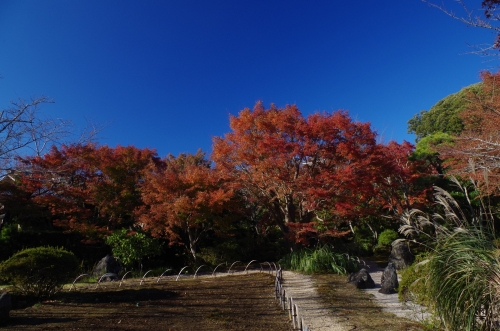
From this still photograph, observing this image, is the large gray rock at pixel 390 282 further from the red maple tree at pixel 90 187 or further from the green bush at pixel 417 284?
the red maple tree at pixel 90 187

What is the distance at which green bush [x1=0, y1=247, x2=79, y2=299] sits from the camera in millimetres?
5961

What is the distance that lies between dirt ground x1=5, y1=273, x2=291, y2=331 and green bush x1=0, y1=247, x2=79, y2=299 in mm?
414

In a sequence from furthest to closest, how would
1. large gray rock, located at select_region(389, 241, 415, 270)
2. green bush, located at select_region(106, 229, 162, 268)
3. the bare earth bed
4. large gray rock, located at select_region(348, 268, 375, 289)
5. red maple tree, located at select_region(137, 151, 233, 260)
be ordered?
green bush, located at select_region(106, 229, 162, 268), red maple tree, located at select_region(137, 151, 233, 260), large gray rock, located at select_region(389, 241, 415, 270), large gray rock, located at select_region(348, 268, 375, 289), the bare earth bed

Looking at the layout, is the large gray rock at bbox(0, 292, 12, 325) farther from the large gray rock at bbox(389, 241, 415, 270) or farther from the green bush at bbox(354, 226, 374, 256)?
the green bush at bbox(354, 226, 374, 256)

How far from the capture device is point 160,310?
5332 mm

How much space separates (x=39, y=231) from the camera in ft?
42.1

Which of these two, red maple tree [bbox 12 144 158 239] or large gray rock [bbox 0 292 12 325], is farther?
red maple tree [bbox 12 144 158 239]

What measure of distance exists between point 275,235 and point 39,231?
10.9m

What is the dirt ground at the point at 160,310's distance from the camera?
4441 mm

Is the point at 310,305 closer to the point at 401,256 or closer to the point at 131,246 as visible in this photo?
the point at 401,256

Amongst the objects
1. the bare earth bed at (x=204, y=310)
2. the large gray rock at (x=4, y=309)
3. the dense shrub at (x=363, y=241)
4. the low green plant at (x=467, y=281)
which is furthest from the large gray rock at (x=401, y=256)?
the large gray rock at (x=4, y=309)

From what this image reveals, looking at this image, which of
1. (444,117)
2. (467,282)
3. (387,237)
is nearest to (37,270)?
(467,282)

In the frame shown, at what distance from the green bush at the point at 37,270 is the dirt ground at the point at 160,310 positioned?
1.36 feet

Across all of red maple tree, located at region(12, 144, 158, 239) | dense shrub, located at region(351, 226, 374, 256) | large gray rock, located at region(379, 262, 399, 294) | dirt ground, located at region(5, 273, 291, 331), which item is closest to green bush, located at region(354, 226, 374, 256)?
dense shrub, located at region(351, 226, 374, 256)
